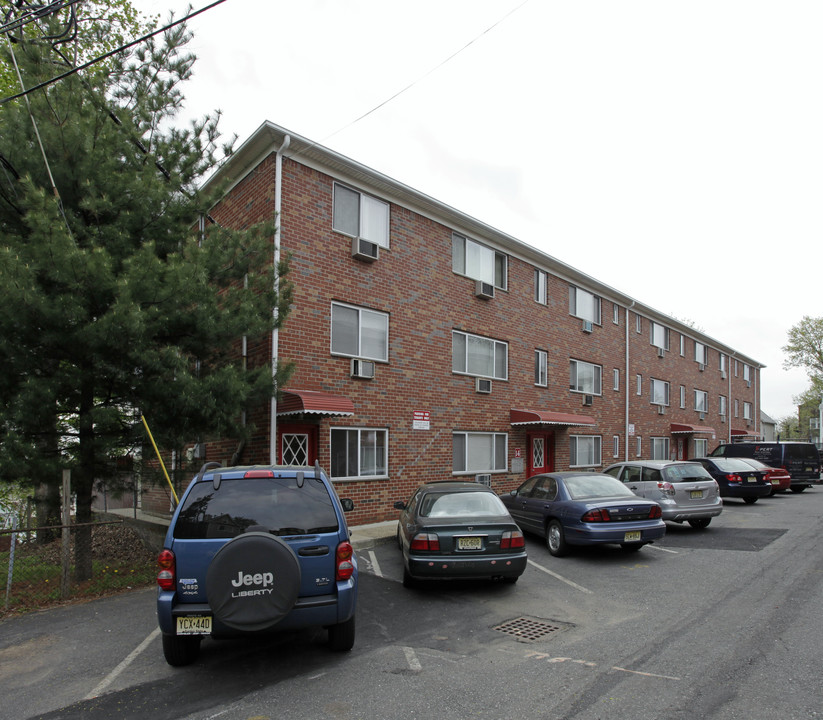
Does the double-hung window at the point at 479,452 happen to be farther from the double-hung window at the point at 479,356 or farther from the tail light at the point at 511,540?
the tail light at the point at 511,540

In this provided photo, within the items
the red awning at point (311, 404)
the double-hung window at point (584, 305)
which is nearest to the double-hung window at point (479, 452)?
the red awning at point (311, 404)

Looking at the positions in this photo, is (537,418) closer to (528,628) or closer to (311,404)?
(311,404)

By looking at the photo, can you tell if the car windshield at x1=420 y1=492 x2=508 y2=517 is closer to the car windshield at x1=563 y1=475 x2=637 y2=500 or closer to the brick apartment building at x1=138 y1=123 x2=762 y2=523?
the car windshield at x1=563 y1=475 x2=637 y2=500

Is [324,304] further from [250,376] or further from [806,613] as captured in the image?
[806,613]

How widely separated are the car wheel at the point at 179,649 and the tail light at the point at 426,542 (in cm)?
300

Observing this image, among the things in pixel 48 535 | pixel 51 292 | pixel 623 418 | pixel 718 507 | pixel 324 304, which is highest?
pixel 324 304

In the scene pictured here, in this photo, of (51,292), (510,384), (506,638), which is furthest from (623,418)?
(51,292)

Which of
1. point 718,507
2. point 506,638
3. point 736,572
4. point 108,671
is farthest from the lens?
point 718,507

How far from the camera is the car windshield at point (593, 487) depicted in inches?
395

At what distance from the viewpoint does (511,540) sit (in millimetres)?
7598

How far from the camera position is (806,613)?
641 cm

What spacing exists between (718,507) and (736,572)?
4186 mm

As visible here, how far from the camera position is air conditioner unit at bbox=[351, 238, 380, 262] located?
13.3m

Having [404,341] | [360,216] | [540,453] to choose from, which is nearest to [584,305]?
[540,453]
